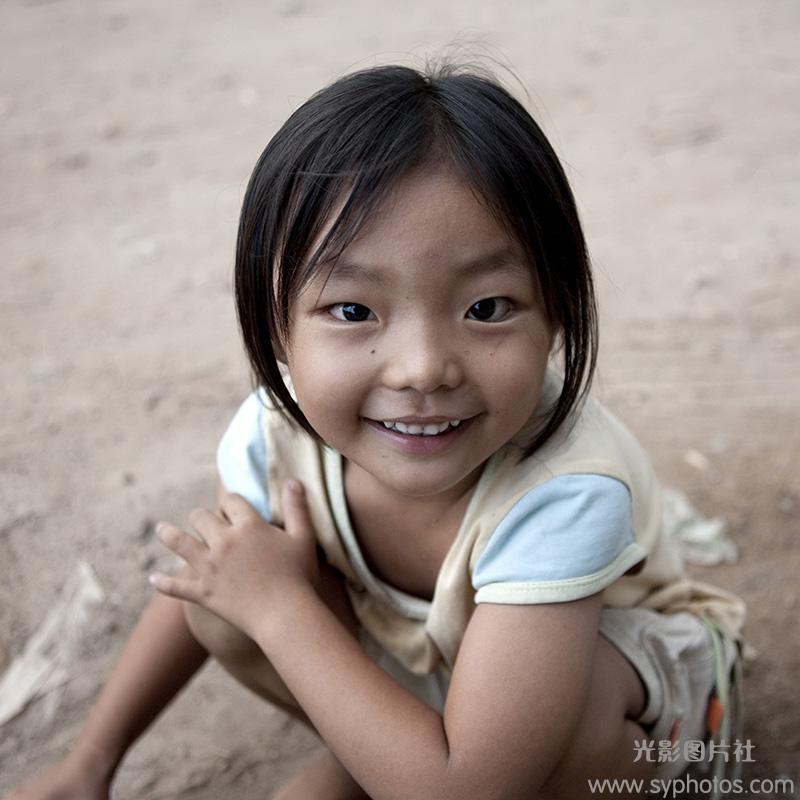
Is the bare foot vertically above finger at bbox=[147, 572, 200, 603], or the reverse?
finger at bbox=[147, 572, 200, 603]

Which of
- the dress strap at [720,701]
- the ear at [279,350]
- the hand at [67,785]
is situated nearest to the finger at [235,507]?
the ear at [279,350]

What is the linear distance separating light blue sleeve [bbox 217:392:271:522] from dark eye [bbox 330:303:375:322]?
0.38 meters

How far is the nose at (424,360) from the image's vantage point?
4.60ft

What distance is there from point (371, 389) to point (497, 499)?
277 millimetres

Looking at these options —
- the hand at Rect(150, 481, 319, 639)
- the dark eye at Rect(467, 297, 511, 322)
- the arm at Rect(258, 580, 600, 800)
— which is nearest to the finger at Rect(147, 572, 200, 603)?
the hand at Rect(150, 481, 319, 639)

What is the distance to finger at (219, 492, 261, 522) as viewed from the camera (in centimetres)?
178

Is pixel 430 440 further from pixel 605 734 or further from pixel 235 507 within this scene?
pixel 605 734

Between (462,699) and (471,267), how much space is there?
1.86 feet

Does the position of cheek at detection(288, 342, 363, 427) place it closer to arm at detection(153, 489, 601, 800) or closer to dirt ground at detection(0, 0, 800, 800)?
arm at detection(153, 489, 601, 800)

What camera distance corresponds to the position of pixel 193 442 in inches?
115

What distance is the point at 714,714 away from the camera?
1914 mm

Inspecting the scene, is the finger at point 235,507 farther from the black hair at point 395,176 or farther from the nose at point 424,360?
the nose at point 424,360

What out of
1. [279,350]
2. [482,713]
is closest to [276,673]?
[482,713]

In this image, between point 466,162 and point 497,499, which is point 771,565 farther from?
point 466,162
